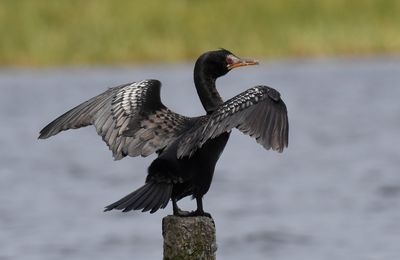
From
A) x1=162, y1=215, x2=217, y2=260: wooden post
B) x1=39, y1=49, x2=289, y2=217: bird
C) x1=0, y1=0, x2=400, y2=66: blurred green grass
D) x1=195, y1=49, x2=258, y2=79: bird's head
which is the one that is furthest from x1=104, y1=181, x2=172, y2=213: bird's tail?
x1=0, y1=0, x2=400, y2=66: blurred green grass

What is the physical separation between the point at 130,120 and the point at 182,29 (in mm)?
19249

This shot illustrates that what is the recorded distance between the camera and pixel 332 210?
12336mm

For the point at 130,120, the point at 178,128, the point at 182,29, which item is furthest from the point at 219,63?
the point at 182,29

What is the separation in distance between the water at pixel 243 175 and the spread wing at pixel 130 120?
341 cm

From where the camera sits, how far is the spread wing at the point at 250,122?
6137 mm

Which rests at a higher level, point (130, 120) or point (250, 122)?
point (130, 120)

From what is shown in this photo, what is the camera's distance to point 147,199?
20.4 ft

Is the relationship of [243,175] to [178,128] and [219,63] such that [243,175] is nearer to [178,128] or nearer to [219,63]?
[219,63]

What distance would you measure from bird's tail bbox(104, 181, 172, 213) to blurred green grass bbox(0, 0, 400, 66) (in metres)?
17.9

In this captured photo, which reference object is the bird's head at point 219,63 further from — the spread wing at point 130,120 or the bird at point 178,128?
the spread wing at point 130,120

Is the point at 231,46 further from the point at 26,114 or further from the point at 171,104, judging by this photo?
the point at 26,114

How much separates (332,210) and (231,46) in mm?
12943

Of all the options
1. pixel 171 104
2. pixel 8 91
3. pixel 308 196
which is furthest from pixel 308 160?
pixel 8 91

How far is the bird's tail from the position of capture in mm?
6145
